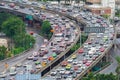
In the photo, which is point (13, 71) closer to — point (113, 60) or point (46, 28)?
point (113, 60)

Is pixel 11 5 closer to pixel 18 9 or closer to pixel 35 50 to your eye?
pixel 18 9

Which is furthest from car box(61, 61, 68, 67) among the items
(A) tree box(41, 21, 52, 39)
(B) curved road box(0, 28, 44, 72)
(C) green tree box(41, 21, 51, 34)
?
(C) green tree box(41, 21, 51, 34)

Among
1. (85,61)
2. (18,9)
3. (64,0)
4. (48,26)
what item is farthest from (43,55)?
(64,0)

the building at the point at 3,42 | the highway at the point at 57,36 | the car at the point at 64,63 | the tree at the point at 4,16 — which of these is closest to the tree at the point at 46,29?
the highway at the point at 57,36

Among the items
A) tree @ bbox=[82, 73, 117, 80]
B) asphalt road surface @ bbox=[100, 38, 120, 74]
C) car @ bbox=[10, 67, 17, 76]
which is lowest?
asphalt road surface @ bbox=[100, 38, 120, 74]

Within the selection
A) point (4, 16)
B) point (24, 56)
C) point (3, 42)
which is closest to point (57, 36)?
point (3, 42)

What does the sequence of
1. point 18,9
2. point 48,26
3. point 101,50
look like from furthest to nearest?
1. point 18,9
2. point 48,26
3. point 101,50

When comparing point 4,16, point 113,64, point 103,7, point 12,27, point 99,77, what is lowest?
point 113,64

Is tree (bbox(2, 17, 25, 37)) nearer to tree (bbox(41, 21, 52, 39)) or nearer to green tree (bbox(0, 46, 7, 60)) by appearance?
tree (bbox(41, 21, 52, 39))

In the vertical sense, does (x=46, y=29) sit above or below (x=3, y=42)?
below
